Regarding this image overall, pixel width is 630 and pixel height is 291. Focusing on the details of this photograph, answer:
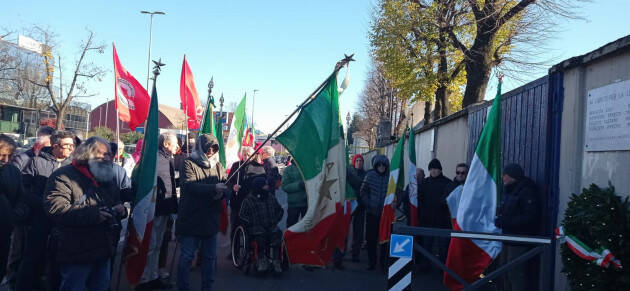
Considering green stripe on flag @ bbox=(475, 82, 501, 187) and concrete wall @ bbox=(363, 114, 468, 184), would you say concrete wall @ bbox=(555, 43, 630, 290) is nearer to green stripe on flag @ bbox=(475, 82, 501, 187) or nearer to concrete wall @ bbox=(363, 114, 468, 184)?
green stripe on flag @ bbox=(475, 82, 501, 187)

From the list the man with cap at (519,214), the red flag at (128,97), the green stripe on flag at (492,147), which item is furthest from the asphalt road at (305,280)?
the red flag at (128,97)

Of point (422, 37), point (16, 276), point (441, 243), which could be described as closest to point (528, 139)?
point (441, 243)

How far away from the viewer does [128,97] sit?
8156 millimetres

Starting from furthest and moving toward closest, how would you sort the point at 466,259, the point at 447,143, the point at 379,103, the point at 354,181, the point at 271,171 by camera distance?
1. the point at 379,103
2. the point at 447,143
3. the point at 271,171
4. the point at 354,181
5. the point at 466,259

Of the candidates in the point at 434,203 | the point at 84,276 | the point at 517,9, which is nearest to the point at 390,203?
the point at 434,203

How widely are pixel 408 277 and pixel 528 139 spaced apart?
119 inches

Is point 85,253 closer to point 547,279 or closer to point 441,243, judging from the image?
point 547,279

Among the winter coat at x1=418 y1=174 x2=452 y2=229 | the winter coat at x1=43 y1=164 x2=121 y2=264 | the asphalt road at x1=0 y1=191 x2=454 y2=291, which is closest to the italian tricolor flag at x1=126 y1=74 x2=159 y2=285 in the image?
the asphalt road at x1=0 y1=191 x2=454 y2=291

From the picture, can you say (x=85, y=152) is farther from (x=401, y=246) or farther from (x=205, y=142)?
(x=401, y=246)

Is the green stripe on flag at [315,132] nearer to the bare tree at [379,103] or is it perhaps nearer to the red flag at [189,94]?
the red flag at [189,94]

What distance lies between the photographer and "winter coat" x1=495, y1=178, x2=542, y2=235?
496cm

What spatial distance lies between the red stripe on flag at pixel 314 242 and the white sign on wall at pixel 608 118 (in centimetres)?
254

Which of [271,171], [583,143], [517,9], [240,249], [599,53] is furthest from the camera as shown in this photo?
[517,9]

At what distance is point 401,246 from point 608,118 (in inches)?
83.2
